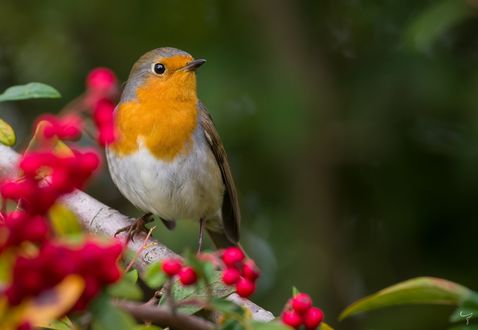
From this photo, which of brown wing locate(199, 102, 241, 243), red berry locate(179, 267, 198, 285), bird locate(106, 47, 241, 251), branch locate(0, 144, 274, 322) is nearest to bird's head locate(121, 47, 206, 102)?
bird locate(106, 47, 241, 251)

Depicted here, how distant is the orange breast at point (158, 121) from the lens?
3.86m

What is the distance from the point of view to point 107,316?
1248mm

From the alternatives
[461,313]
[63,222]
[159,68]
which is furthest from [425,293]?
[159,68]

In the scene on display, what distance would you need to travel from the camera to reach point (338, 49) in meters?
5.34

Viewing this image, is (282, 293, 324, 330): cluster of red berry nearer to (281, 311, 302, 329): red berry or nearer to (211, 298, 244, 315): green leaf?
(281, 311, 302, 329): red berry

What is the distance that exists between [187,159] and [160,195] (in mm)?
203

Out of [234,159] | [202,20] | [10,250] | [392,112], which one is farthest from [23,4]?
[10,250]

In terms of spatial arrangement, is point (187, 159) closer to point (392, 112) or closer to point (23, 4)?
point (392, 112)

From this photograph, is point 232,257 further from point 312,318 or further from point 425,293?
point 425,293

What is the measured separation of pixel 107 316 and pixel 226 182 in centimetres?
306

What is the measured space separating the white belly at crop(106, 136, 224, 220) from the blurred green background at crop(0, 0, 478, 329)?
0.47 meters

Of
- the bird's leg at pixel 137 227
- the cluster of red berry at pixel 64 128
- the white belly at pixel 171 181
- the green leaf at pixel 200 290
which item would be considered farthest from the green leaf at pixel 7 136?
the white belly at pixel 171 181

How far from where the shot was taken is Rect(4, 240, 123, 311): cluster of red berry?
1.21 metres

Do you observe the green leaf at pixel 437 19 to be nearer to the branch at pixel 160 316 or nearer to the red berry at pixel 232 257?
→ the red berry at pixel 232 257
